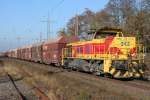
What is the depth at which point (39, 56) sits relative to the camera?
50969 millimetres

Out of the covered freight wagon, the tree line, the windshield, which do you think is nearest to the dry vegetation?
the windshield

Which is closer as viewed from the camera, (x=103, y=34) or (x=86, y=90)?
(x=86, y=90)

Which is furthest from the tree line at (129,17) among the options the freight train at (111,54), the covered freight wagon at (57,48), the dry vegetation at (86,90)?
the dry vegetation at (86,90)

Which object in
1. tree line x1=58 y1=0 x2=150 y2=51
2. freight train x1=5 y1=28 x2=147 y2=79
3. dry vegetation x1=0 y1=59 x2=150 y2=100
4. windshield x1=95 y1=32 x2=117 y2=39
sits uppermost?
tree line x1=58 y1=0 x2=150 y2=51

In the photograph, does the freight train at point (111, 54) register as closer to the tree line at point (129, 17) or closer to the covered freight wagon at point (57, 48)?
the covered freight wagon at point (57, 48)

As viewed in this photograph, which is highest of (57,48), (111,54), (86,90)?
(57,48)

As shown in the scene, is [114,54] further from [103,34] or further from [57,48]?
[57,48]

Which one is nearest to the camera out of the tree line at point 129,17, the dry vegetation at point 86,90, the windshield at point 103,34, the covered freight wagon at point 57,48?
the dry vegetation at point 86,90

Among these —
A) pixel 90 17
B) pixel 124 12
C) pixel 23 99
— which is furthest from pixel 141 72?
pixel 90 17

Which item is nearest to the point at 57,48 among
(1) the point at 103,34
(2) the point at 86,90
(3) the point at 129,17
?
(1) the point at 103,34

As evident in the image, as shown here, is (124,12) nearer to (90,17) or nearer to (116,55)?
(90,17)

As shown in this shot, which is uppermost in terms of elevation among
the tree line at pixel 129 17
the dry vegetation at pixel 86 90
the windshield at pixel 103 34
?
the tree line at pixel 129 17

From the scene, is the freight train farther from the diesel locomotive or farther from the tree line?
the tree line

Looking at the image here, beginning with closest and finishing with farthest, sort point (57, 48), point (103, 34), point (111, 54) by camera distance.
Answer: point (111, 54)
point (103, 34)
point (57, 48)
